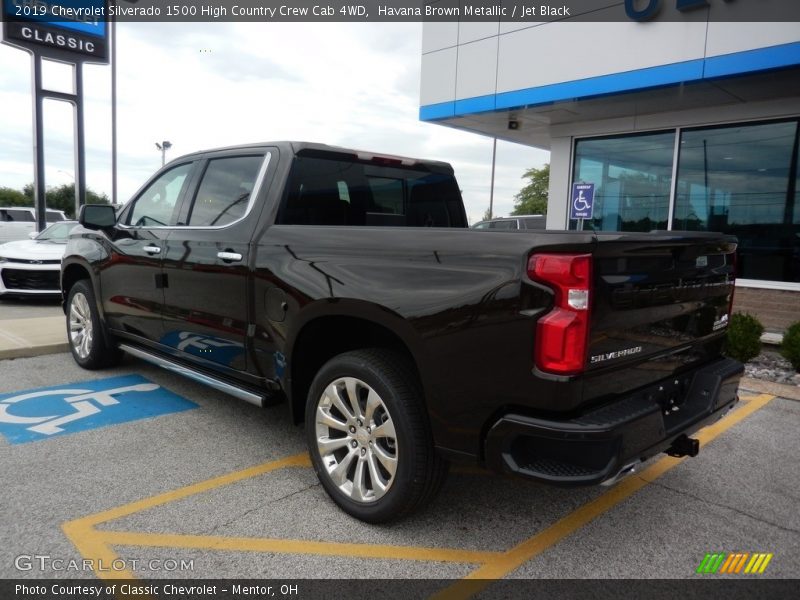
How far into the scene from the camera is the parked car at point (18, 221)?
2045cm

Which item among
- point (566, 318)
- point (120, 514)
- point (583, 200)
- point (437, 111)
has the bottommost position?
point (120, 514)

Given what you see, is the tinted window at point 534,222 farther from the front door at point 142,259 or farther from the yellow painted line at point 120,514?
the yellow painted line at point 120,514

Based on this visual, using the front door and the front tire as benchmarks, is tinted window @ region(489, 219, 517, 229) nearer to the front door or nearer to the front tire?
the front door

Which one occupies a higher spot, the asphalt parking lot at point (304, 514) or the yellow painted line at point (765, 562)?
the yellow painted line at point (765, 562)

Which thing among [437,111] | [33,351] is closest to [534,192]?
[437,111]

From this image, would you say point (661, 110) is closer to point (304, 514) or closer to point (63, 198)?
point (304, 514)

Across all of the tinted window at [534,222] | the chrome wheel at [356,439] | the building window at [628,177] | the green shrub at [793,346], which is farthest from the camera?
the tinted window at [534,222]

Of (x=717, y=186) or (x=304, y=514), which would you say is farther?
(x=717, y=186)

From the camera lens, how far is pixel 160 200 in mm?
4527

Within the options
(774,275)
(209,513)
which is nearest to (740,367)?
(209,513)

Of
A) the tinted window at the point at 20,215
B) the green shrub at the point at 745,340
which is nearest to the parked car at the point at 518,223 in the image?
the green shrub at the point at 745,340

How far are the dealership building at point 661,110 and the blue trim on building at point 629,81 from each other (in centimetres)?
2

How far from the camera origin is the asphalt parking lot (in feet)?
8.41

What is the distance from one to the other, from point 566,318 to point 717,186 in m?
8.39
